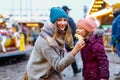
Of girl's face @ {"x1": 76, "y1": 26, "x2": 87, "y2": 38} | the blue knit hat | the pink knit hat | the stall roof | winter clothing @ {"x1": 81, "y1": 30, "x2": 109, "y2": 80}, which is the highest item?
the blue knit hat

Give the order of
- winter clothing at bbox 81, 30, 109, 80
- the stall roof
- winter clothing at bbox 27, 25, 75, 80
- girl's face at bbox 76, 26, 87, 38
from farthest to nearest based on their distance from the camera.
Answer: the stall roof → winter clothing at bbox 81, 30, 109, 80 → girl's face at bbox 76, 26, 87, 38 → winter clothing at bbox 27, 25, 75, 80

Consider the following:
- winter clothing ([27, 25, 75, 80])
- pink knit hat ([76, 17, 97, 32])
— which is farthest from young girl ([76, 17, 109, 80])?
winter clothing ([27, 25, 75, 80])

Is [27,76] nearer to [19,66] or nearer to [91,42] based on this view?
[91,42]

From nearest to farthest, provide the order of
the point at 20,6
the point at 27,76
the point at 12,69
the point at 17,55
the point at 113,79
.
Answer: the point at 27,76, the point at 113,79, the point at 12,69, the point at 17,55, the point at 20,6

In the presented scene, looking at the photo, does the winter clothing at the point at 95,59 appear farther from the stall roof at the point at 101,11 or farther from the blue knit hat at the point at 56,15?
the stall roof at the point at 101,11

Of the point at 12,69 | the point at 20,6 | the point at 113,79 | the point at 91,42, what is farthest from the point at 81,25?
the point at 20,6

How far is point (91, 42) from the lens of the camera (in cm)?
464

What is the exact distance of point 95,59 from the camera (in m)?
4.70

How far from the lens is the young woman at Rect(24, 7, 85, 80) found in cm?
378

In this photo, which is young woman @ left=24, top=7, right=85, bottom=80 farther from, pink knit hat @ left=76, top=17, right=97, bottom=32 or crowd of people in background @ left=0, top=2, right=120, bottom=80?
pink knit hat @ left=76, top=17, right=97, bottom=32

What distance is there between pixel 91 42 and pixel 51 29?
86 cm

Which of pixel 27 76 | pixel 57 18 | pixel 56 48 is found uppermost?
pixel 57 18

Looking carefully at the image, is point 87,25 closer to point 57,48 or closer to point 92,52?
point 92,52

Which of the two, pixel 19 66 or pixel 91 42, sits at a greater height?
pixel 91 42
